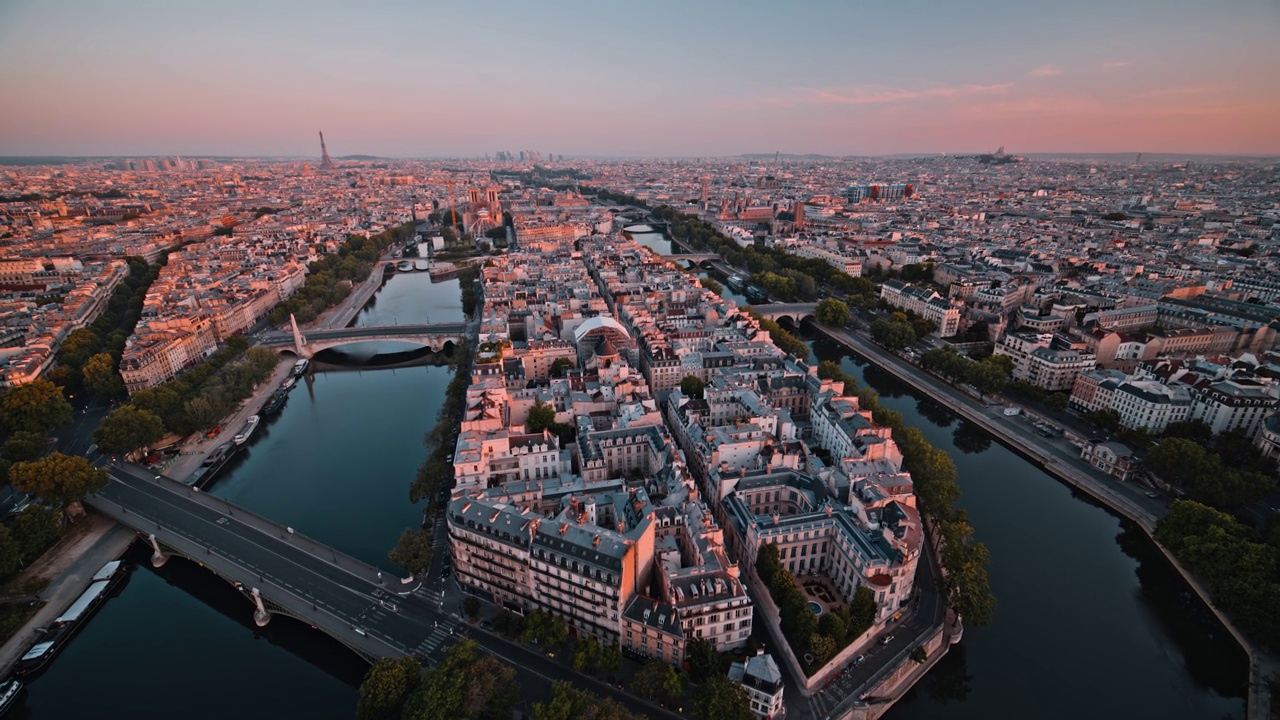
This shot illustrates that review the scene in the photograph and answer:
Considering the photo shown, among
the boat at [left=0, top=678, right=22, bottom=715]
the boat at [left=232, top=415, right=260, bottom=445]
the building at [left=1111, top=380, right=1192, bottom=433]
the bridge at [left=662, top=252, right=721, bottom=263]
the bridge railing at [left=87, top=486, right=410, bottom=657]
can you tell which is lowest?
the boat at [left=0, top=678, right=22, bottom=715]

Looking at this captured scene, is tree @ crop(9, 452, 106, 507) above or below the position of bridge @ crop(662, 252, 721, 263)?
above

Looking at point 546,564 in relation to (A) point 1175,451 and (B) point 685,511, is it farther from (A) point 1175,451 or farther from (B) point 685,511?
(A) point 1175,451

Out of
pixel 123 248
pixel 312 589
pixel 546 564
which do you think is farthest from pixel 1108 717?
pixel 123 248

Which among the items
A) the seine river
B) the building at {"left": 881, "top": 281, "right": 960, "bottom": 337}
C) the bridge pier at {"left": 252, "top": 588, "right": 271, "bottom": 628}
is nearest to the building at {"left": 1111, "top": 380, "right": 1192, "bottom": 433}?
the seine river

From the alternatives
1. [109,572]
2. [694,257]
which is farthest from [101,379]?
[694,257]

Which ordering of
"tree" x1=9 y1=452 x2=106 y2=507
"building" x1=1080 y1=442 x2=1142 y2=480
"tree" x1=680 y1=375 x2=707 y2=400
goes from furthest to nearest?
"tree" x1=680 y1=375 x2=707 y2=400
"building" x1=1080 y1=442 x2=1142 y2=480
"tree" x1=9 y1=452 x2=106 y2=507

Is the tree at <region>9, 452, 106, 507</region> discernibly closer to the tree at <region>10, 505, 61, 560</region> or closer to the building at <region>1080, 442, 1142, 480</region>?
the tree at <region>10, 505, 61, 560</region>

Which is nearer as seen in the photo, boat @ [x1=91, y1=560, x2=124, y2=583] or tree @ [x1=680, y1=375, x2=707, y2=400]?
boat @ [x1=91, y1=560, x2=124, y2=583]
